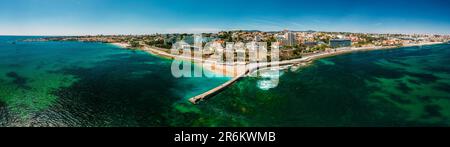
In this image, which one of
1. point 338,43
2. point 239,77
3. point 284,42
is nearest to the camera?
point 239,77

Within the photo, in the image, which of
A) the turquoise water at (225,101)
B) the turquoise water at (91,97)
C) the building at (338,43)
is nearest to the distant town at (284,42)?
the building at (338,43)

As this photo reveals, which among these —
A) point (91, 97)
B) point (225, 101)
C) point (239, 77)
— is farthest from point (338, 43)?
point (91, 97)

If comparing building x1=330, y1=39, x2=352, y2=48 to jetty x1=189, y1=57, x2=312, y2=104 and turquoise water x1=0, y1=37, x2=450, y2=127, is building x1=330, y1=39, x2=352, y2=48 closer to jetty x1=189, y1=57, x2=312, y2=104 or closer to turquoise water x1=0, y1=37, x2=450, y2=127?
jetty x1=189, y1=57, x2=312, y2=104

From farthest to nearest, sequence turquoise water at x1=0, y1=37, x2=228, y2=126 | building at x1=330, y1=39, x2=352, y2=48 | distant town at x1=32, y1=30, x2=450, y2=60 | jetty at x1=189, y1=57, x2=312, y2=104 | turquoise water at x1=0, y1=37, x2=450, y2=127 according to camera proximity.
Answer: building at x1=330, y1=39, x2=352, y2=48 < distant town at x1=32, y1=30, x2=450, y2=60 < jetty at x1=189, y1=57, x2=312, y2=104 < turquoise water at x1=0, y1=37, x2=450, y2=127 < turquoise water at x1=0, y1=37, x2=228, y2=126

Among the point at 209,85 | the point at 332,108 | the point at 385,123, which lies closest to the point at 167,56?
the point at 209,85

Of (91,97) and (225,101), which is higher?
(91,97)

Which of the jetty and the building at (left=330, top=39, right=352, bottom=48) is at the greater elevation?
the building at (left=330, top=39, right=352, bottom=48)

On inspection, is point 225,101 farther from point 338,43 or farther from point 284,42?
point 338,43

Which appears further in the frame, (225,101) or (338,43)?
(338,43)

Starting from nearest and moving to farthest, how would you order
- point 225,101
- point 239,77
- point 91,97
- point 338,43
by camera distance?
point 225,101 < point 91,97 < point 239,77 < point 338,43

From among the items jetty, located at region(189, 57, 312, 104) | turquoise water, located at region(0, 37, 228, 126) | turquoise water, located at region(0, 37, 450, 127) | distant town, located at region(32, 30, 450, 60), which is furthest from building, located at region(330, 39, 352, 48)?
turquoise water, located at region(0, 37, 228, 126)

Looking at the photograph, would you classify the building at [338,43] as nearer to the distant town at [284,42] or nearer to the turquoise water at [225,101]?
the distant town at [284,42]
